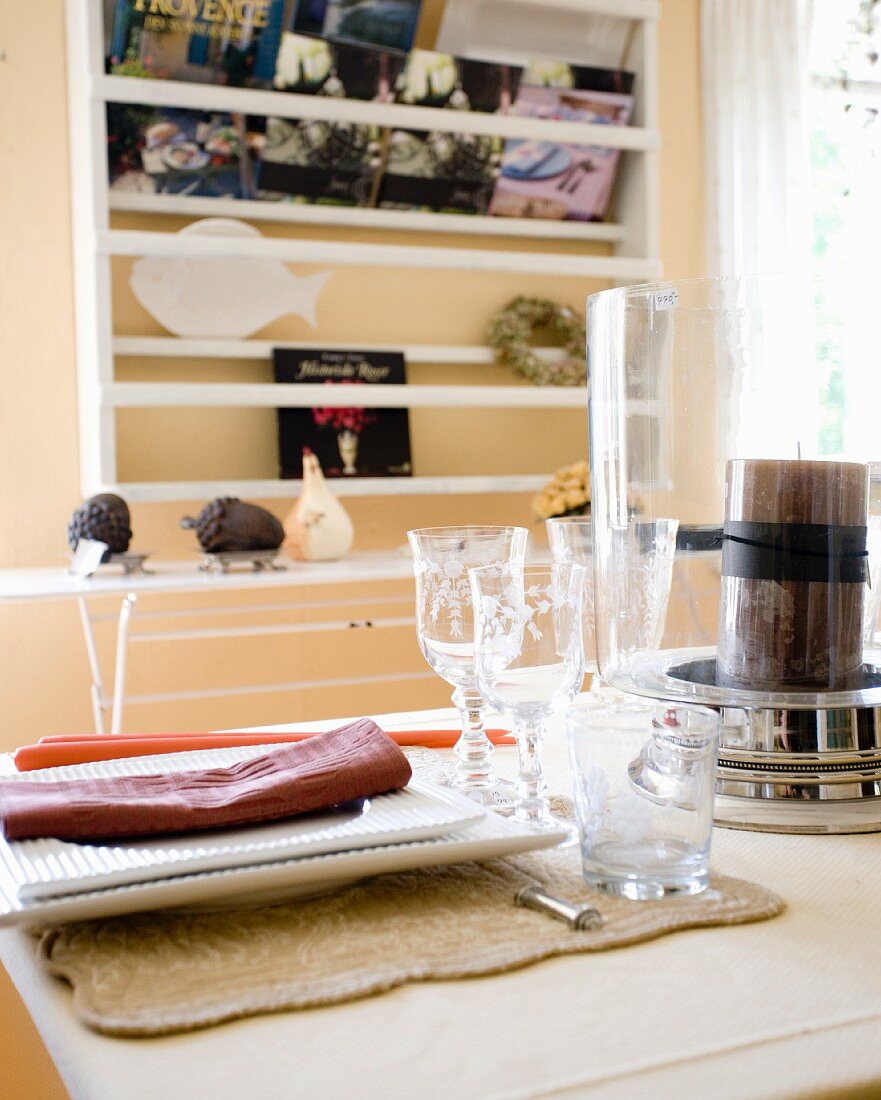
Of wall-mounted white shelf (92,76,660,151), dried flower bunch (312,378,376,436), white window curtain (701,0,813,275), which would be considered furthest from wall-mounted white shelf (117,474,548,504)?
white window curtain (701,0,813,275)

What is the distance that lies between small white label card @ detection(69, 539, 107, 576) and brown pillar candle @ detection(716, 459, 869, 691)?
134 cm

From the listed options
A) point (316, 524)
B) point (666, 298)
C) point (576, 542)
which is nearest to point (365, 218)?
point (316, 524)

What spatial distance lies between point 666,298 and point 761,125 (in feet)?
7.26

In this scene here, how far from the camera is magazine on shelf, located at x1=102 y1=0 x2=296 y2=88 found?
2160 mm

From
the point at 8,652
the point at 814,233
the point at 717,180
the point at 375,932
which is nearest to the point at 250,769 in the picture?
the point at 375,932

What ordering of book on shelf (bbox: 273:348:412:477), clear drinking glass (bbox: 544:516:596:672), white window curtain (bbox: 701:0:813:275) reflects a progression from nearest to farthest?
clear drinking glass (bbox: 544:516:596:672), book on shelf (bbox: 273:348:412:477), white window curtain (bbox: 701:0:813:275)

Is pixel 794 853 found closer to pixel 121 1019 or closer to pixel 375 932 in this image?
pixel 375 932

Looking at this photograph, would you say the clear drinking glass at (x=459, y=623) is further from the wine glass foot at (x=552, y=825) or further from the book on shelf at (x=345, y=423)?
the book on shelf at (x=345, y=423)

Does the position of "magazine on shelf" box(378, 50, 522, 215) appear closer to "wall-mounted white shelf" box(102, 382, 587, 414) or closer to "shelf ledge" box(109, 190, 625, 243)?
"shelf ledge" box(109, 190, 625, 243)

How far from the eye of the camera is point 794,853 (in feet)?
2.20

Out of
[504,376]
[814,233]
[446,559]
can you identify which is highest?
[814,233]

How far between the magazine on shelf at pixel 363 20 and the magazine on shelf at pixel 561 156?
276mm

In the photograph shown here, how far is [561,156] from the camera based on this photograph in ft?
8.36

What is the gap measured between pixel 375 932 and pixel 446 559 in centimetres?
28
